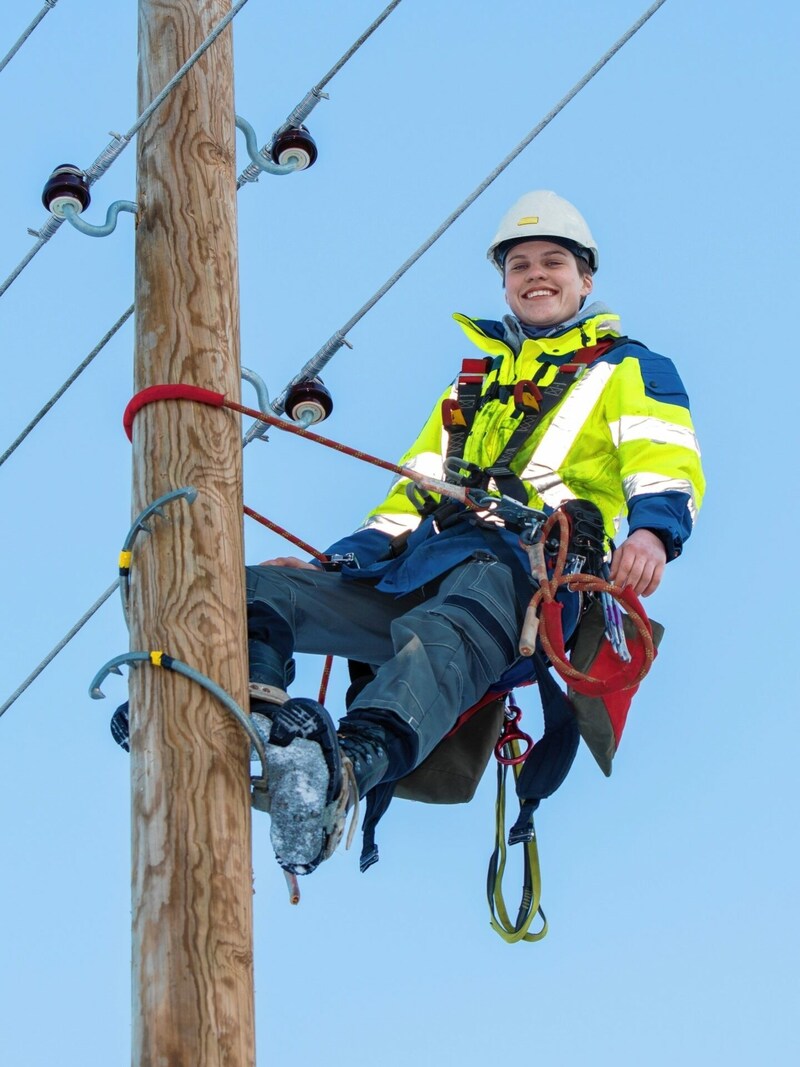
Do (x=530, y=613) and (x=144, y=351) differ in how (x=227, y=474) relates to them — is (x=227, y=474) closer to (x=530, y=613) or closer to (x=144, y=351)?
(x=144, y=351)

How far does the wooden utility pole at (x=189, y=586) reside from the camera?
399cm

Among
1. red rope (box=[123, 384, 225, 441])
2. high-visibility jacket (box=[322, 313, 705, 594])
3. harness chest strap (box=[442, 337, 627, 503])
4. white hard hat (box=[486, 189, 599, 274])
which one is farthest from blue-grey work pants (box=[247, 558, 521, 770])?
white hard hat (box=[486, 189, 599, 274])

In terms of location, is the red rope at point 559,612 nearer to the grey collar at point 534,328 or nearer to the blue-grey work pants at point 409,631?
the blue-grey work pants at point 409,631

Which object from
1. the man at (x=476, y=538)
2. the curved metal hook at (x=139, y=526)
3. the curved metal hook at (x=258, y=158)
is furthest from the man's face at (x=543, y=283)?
the curved metal hook at (x=139, y=526)

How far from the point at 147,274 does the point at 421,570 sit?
1.25m

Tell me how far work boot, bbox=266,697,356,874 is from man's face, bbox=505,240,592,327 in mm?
2430

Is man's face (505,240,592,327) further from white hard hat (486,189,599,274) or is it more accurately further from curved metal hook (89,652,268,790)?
curved metal hook (89,652,268,790)

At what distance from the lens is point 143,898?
13.4ft

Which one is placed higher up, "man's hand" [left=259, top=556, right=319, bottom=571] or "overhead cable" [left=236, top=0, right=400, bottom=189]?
"overhead cable" [left=236, top=0, right=400, bottom=189]

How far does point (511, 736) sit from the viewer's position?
6039mm

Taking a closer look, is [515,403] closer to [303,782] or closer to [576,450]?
[576,450]

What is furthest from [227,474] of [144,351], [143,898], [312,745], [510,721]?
[510,721]

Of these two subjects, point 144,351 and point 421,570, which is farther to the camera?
point 421,570

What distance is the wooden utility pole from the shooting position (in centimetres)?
399
